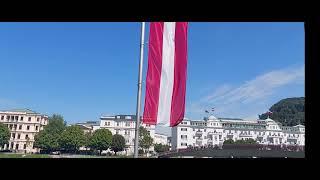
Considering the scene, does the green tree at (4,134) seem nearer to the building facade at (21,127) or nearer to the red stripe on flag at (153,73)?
the building facade at (21,127)

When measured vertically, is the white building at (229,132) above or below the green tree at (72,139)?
above

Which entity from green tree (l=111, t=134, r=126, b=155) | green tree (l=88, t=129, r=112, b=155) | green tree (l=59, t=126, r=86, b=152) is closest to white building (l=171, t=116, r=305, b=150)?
green tree (l=111, t=134, r=126, b=155)

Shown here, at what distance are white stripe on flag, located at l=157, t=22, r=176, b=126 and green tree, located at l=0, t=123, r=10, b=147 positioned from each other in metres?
49.2

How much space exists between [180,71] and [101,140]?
136 feet

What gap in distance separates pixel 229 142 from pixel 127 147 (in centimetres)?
1736

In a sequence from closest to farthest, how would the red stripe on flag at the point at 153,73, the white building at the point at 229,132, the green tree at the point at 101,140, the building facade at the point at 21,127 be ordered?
the red stripe on flag at the point at 153,73, the green tree at the point at 101,140, the building facade at the point at 21,127, the white building at the point at 229,132

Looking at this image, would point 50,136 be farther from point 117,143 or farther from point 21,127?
point 117,143

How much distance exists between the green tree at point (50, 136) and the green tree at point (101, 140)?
5.69 meters

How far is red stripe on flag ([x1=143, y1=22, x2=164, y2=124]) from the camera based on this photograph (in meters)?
5.13

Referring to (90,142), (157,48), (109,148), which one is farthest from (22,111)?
(157,48)

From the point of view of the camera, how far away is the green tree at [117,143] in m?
44.4

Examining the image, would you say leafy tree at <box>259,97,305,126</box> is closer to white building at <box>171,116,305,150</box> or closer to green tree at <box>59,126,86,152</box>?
white building at <box>171,116,305,150</box>

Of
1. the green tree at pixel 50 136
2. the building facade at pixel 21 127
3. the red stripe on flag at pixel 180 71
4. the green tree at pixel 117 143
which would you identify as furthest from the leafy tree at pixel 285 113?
the red stripe on flag at pixel 180 71
